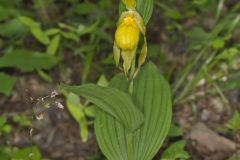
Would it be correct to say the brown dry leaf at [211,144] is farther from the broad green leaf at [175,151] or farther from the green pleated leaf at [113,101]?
the green pleated leaf at [113,101]

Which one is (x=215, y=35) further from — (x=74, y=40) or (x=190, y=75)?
(x=74, y=40)

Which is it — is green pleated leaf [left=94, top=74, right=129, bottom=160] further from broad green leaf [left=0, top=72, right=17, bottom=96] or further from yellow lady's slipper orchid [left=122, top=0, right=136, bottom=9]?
broad green leaf [left=0, top=72, right=17, bottom=96]

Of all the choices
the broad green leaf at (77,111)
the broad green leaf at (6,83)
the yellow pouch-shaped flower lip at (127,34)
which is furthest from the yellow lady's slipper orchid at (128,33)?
the broad green leaf at (6,83)

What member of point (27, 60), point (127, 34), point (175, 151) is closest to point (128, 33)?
point (127, 34)

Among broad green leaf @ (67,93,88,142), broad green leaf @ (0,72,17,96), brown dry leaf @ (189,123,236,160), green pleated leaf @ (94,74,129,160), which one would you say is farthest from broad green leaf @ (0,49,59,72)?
brown dry leaf @ (189,123,236,160)

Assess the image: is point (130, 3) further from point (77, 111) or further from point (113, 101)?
point (77, 111)
